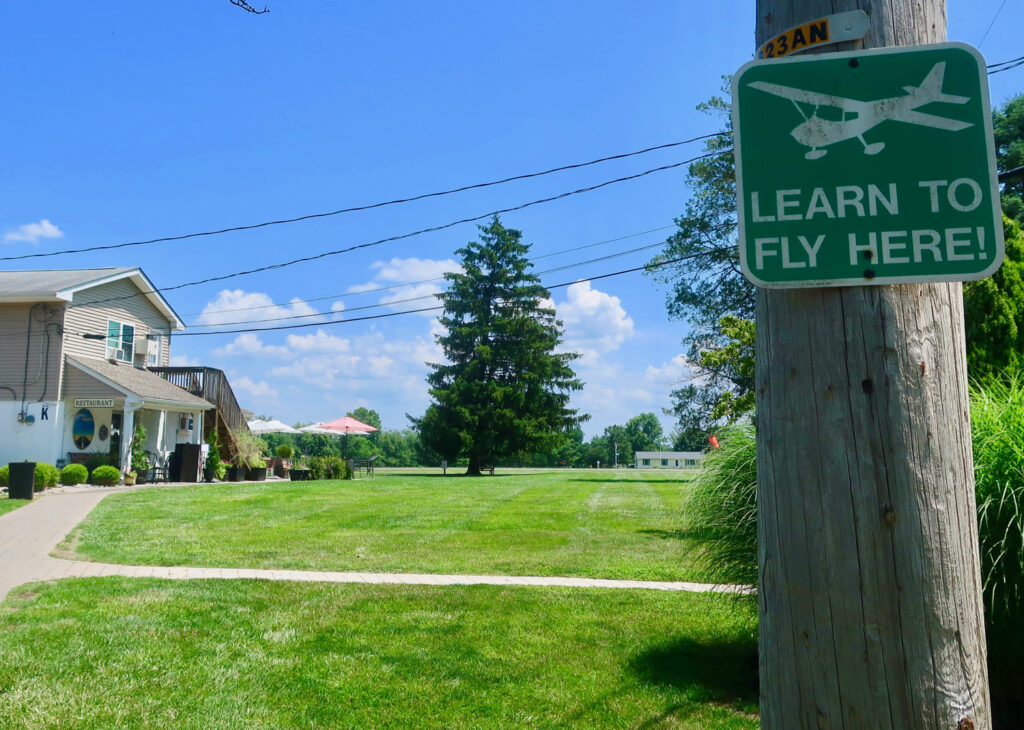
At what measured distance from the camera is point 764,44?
5.74ft

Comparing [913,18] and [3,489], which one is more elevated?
[913,18]

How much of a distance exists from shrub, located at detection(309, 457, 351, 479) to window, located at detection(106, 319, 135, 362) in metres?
7.86

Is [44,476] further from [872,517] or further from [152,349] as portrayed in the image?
[872,517]

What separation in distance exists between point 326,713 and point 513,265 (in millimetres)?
40275

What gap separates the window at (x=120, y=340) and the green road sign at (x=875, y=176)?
27.6 m

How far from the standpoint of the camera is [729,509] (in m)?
5.01

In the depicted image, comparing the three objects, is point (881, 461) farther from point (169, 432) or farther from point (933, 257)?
point (169, 432)

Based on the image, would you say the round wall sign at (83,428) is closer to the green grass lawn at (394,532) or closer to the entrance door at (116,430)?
the entrance door at (116,430)

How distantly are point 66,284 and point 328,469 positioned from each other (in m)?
11.2

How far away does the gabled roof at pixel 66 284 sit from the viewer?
74.9 ft

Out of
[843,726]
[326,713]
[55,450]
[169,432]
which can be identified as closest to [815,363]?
[843,726]

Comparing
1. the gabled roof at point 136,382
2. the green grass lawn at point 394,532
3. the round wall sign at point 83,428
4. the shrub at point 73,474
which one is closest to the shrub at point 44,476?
→ the shrub at point 73,474

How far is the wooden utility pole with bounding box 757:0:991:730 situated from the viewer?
4.78 feet

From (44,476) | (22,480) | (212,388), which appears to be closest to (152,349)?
(212,388)
